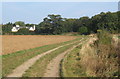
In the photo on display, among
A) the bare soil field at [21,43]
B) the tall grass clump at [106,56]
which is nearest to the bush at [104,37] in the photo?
the tall grass clump at [106,56]

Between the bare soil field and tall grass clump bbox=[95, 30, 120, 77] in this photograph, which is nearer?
tall grass clump bbox=[95, 30, 120, 77]

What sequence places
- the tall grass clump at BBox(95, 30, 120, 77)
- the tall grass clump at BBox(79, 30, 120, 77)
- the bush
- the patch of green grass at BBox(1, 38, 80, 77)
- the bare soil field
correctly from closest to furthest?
the patch of green grass at BBox(1, 38, 80, 77) → the tall grass clump at BBox(79, 30, 120, 77) → the tall grass clump at BBox(95, 30, 120, 77) → the bush → the bare soil field

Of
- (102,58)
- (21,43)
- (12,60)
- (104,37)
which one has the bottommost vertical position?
(21,43)

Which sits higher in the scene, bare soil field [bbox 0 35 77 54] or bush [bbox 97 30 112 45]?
bush [bbox 97 30 112 45]

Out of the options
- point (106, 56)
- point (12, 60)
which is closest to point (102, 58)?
point (106, 56)

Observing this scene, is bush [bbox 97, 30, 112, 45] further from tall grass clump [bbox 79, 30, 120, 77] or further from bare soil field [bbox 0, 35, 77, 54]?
bare soil field [bbox 0, 35, 77, 54]

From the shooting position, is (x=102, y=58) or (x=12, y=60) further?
(x=12, y=60)

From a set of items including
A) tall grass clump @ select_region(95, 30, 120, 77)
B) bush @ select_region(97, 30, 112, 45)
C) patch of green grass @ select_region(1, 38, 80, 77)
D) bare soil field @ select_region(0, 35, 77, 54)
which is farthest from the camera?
bare soil field @ select_region(0, 35, 77, 54)

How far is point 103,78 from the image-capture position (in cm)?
1023

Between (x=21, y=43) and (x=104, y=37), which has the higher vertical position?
(x=104, y=37)

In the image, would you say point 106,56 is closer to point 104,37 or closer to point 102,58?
point 102,58

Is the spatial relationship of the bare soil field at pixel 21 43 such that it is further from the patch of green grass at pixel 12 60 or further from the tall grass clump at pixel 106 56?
the tall grass clump at pixel 106 56

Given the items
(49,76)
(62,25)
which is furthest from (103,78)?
(62,25)

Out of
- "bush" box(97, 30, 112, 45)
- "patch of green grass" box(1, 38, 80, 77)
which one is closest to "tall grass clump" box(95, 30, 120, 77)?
"bush" box(97, 30, 112, 45)
